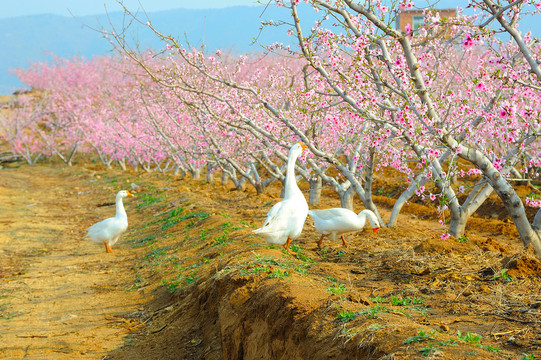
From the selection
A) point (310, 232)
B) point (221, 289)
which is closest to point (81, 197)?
point (310, 232)

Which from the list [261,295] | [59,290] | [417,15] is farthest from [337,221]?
[417,15]

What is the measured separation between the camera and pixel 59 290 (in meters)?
8.44

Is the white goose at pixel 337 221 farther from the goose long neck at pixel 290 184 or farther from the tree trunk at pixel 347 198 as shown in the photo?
the tree trunk at pixel 347 198

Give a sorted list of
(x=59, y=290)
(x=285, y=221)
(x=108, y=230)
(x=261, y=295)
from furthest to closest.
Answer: (x=108, y=230) → (x=59, y=290) → (x=285, y=221) → (x=261, y=295)

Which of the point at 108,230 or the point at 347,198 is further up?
the point at 347,198

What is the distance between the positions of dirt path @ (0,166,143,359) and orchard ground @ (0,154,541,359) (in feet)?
0.09

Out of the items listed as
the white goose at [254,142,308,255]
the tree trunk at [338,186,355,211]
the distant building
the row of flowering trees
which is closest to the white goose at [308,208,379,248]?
the white goose at [254,142,308,255]

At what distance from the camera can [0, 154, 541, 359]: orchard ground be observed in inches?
153

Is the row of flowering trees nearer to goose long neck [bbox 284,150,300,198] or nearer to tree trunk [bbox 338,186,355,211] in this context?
tree trunk [bbox 338,186,355,211]

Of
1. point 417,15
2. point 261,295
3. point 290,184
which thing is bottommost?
point 261,295

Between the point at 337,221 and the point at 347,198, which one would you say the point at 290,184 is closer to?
the point at 337,221

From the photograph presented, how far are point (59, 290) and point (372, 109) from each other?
5.88m

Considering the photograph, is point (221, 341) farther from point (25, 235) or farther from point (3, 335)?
point (25, 235)

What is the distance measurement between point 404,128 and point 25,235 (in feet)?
32.8
